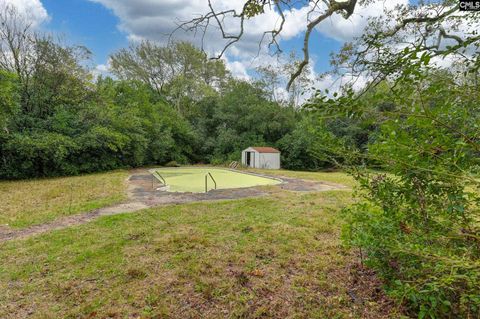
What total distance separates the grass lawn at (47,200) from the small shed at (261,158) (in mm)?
9722

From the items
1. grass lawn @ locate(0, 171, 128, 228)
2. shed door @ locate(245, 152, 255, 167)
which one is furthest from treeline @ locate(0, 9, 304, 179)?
grass lawn @ locate(0, 171, 128, 228)

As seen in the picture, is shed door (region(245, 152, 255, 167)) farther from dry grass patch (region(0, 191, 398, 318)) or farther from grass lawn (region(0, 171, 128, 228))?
dry grass patch (region(0, 191, 398, 318))

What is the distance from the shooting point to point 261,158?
56.1 feet

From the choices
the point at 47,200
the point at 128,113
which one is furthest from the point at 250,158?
the point at 47,200

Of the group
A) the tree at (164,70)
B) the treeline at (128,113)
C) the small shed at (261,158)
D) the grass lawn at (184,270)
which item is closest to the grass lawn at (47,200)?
the grass lawn at (184,270)

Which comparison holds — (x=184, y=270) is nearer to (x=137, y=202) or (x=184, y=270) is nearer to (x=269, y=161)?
(x=137, y=202)

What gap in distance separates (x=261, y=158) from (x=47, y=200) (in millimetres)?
12028

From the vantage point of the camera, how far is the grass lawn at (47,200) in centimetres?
523

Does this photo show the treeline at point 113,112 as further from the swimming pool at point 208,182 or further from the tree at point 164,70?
the swimming pool at point 208,182

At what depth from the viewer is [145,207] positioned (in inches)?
228

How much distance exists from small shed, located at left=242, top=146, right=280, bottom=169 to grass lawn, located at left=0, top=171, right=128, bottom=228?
9.72 m

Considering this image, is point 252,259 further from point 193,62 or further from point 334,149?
point 193,62

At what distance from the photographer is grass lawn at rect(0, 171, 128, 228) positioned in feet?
17.2

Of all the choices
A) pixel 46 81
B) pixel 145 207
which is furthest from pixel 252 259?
pixel 46 81
